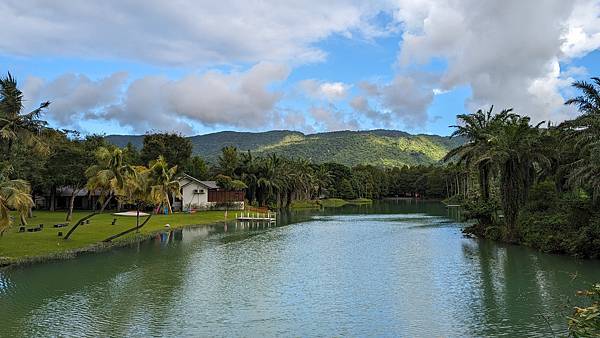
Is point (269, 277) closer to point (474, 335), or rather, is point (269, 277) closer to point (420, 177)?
point (474, 335)

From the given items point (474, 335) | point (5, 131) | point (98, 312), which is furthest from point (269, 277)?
point (5, 131)

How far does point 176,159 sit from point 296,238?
1700 inches

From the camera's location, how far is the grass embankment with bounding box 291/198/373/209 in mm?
112250

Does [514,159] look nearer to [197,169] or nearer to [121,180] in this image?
[121,180]

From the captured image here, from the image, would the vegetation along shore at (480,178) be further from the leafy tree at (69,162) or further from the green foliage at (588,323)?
the green foliage at (588,323)

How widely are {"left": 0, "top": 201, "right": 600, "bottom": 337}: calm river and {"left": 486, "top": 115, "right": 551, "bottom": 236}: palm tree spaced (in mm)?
3371

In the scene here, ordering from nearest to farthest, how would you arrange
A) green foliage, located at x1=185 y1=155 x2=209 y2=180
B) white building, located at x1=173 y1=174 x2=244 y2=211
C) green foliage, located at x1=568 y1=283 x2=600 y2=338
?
1. green foliage, located at x1=568 y1=283 x2=600 y2=338
2. white building, located at x1=173 y1=174 x2=244 y2=211
3. green foliage, located at x1=185 y1=155 x2=209 y2=180

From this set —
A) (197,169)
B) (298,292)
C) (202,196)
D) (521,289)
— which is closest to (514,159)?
(521,289)

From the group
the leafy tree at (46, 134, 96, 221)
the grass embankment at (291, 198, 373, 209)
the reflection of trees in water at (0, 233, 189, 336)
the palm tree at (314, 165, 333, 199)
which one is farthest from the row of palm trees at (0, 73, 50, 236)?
Result: the palm tree at (314, 165, 333, 199)

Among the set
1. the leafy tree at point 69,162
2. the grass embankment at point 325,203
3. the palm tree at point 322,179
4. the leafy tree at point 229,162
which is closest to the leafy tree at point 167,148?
the leafy tree at point 229,162

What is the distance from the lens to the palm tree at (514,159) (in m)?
39.7

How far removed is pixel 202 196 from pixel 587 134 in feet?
194

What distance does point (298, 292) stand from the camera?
24016 mm

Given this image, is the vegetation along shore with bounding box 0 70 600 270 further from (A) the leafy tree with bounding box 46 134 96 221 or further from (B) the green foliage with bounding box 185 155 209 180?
(B) the green foliage with bounding box 185 155 209 180
